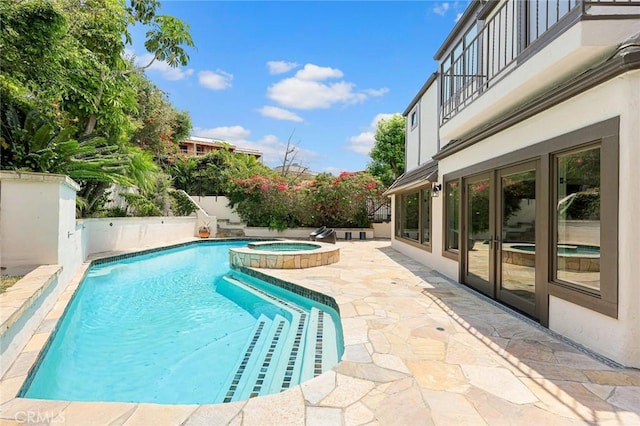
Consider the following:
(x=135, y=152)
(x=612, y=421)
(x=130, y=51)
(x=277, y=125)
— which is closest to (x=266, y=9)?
(x=135, y=152)

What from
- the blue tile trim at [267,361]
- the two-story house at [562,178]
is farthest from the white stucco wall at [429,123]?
the blue tile trim at [267,361]

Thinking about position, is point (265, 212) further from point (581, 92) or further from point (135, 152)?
point (581, 92)

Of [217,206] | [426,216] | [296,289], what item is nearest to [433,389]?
[296,289]

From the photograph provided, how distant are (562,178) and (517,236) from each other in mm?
1514

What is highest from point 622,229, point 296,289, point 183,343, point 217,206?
point 217,206

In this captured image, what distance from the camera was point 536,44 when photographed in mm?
5523

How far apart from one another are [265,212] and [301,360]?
707 inches

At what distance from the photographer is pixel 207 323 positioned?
20.8ft

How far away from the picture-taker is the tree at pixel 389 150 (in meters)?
27.4

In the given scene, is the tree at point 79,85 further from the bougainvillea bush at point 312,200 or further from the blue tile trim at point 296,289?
the bougainvillea bush at point 312,200

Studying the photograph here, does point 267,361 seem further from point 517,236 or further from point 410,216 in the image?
point 410,216

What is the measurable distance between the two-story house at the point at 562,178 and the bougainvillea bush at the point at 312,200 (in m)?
11.9

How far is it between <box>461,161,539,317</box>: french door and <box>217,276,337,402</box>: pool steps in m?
3.66

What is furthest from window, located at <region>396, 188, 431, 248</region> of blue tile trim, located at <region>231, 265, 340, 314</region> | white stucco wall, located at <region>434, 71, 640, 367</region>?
white stucco wall, located at <region>434, 71, 640, 367</region>
